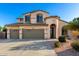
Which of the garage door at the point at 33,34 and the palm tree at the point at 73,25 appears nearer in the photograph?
the palm tree at the point at 73,25

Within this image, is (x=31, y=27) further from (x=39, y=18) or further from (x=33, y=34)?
(x=39, y=18)

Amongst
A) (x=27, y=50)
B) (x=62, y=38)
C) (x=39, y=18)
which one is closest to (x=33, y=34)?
(x=39, y=18)

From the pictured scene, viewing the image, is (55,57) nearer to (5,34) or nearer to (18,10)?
(18,10)

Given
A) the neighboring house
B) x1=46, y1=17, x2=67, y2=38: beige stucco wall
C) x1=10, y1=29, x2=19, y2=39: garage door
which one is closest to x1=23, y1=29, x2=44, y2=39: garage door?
the neighboring house

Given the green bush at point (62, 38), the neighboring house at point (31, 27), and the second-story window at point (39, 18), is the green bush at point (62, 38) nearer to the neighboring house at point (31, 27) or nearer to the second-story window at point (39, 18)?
the neighboring house at point (31, 27)

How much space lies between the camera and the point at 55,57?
12312 millimetres

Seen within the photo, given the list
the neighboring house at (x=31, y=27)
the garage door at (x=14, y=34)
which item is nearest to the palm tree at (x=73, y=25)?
the neighboring house at (x=31, y=27)

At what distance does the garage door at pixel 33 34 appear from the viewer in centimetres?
2314

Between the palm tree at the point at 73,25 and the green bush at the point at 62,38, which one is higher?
the palm tree at the point at 73,25

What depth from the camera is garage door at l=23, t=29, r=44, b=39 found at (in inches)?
Answer: 911

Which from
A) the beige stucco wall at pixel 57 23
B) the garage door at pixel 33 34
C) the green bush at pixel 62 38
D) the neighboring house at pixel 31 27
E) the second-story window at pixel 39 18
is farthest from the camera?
the garage door at pixel 33 34

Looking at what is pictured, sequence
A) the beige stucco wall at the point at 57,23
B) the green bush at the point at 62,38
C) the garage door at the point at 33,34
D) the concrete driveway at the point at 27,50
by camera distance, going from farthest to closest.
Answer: the garage door at the point at 33,34 → the green bush at the point at 62,38 → the beige stucco wall at the point at 57,23 → the concrete driveway at the point at 27,50

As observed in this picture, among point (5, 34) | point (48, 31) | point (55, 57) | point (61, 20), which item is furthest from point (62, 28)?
point (5, 34)

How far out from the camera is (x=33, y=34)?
2334 cm
